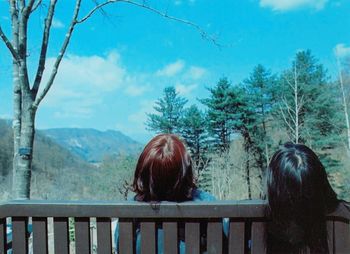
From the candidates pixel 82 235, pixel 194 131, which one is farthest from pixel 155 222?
pixel 194 131

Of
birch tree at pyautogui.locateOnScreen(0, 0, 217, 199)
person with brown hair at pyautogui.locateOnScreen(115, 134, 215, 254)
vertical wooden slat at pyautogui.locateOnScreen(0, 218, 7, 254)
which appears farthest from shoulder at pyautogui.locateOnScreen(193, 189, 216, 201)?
birch tree at pyautogui.locateOnScreen(0, 0, 217, 199)

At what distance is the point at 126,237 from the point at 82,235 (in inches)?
6.4

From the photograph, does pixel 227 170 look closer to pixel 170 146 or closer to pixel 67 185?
pixel 67 185

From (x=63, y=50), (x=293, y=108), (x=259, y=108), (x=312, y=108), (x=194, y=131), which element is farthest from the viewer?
(x=259, y=108)

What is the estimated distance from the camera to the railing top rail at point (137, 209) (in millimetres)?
1184

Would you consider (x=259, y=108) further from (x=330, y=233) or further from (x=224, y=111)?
(x=330, y=233)

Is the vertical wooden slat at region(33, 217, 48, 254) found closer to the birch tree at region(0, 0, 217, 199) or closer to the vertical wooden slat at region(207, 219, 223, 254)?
the vertical wooden slat at region(207, 219, 223, 254)

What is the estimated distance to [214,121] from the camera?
2283 centimetres

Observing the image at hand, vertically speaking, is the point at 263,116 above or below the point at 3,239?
above

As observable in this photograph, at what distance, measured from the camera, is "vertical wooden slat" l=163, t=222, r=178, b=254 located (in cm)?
121

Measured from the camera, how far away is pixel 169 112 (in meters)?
21.5

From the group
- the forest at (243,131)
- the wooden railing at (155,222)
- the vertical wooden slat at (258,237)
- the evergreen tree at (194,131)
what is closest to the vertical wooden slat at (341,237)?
the wooden railing at (155,222)

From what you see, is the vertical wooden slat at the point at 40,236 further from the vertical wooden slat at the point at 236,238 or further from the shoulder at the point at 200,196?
the vertical wooden slat at the point at 236,238

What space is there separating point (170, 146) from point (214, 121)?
71.3ft
